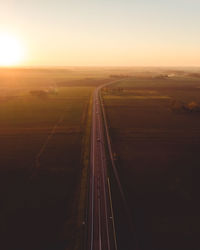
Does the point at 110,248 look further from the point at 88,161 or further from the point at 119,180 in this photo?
the point at 88,161

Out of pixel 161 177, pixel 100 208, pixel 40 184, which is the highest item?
pixel 40 184

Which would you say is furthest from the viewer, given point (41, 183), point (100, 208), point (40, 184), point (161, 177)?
point (161, 177)

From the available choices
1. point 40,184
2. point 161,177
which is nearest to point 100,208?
point 40,184

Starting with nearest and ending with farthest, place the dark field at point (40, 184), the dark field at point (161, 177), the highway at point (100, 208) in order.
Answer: the highway at point (100, 208) < the dark field at point (40, 184) < the dark field at point (161, 177)

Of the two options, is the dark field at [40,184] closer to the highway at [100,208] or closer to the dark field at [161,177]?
the highway at [100,208]

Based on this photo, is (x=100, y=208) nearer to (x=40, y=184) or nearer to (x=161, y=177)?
(x=40, y=184)

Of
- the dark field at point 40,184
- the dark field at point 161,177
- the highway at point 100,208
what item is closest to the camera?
the highway at point 100,208

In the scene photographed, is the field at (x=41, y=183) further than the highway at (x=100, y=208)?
Yes

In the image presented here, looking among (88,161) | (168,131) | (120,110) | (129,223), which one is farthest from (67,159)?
(120,110)

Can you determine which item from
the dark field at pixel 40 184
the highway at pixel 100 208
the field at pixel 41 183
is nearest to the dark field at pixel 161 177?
the highway at pixel 100 208
